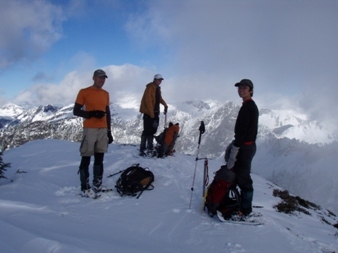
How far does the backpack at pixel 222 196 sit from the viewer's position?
709cm

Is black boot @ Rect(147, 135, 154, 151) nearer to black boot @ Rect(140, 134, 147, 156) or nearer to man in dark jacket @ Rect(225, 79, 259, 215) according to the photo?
black boot @ Rect(140, 134, 147, 156)

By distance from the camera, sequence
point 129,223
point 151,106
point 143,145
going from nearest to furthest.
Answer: point 129,223, point 151,106, point 143,145

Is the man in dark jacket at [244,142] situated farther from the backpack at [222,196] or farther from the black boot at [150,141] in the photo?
the black boot at [150,141]

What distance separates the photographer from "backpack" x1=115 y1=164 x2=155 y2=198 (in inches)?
336

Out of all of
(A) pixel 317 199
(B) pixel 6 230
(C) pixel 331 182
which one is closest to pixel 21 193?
(B) pixel 6 230

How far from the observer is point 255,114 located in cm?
686

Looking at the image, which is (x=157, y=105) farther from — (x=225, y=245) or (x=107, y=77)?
(x=225, y=245)

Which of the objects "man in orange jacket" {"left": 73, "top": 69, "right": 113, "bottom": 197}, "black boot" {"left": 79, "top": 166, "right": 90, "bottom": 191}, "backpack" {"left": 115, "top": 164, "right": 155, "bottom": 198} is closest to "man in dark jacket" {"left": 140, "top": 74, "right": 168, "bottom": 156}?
"backpack" {"left": 115, "top": 164, "right": 155, "bottom": 198}

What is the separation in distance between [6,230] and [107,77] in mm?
4822

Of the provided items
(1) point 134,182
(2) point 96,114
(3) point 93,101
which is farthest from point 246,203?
(3) point 93,101

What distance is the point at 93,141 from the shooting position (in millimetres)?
8117

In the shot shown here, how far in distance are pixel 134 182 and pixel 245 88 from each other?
175 inches

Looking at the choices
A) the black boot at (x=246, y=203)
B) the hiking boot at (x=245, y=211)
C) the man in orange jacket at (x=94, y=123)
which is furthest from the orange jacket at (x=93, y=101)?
the hiking boot at (x=245, y=211)

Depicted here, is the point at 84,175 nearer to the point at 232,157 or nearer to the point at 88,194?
the point at 88,194
